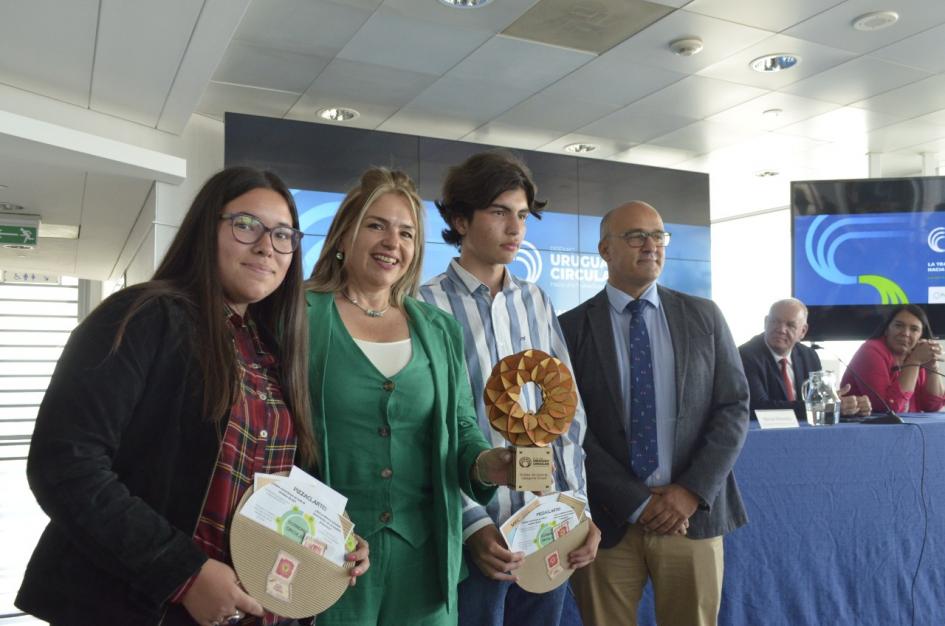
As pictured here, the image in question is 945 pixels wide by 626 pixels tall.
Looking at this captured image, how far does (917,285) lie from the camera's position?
5348mm

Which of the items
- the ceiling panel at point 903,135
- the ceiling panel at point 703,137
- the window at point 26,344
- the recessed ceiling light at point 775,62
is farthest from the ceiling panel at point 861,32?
the window at point 26,344

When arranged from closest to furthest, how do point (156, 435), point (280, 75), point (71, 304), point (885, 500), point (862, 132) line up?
point (156, 435), point (885, 500), point (280, 75), point (862, 132), point (71, 304)

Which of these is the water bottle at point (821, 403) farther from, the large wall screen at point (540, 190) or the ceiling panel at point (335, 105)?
the ceiling panel at point (335, 105)

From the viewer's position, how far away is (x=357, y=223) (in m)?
1.81

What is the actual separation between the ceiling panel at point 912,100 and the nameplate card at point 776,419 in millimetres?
4375

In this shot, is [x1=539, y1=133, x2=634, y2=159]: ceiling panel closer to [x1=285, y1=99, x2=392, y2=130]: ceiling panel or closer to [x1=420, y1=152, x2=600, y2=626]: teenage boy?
[x1=285, y1=99, x2=392, y2=130]: ceiling panel

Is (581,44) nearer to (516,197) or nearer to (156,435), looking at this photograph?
(516,197)

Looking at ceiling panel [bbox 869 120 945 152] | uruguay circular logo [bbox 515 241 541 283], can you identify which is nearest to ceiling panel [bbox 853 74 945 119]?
ceiling panel [bbox 869 120 945 152]

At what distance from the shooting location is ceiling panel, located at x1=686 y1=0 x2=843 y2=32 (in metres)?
4.79

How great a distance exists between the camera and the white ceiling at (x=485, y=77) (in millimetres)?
4789

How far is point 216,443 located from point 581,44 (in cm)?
474

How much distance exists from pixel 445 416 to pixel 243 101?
5.48 metres

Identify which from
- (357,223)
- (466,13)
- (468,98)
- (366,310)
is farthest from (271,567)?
(468,98)

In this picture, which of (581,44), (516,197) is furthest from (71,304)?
(516,197)
